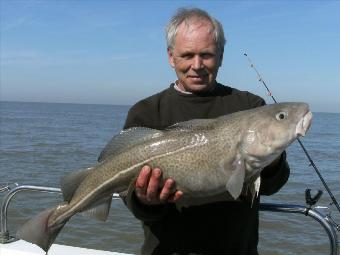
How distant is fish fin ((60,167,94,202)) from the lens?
3434 mm

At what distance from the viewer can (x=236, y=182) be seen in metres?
2.97

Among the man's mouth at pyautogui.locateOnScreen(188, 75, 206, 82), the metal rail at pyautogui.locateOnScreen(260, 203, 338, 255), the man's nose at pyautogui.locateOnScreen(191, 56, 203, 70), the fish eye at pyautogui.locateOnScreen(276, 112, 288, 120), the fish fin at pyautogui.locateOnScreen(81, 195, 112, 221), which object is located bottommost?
the metal rail at pyautogui.locateOnScreen(260, 203, 338, 255)

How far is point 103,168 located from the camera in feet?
11.0

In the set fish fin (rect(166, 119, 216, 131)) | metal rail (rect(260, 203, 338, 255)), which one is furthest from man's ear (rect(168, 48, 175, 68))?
metal rail (rect(260, 203, 338, 255))

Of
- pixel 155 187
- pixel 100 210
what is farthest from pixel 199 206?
pixel 100 210

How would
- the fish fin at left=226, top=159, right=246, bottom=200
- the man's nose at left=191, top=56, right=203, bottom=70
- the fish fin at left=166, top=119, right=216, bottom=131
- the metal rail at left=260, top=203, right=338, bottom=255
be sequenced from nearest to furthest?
the fish fin at left=226, top=159, right=246, bottom=200 < the fish fin at left=166, top=119, right=216, bottom=131 < the man's nose at left=191, top=56, right=203, bottom=70 < the metal rail at left=260, top=203, right=338, bottom=255

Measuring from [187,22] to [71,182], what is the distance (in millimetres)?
1367

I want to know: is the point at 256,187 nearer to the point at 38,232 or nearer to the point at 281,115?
the point at 281,115

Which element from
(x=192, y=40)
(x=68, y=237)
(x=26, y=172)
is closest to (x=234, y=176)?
(x=192, y=40)

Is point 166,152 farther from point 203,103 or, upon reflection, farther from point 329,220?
point 329,220

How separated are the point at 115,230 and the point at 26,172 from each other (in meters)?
9.17

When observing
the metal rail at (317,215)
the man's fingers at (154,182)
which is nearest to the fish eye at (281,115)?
the man's fingers at (154,182)

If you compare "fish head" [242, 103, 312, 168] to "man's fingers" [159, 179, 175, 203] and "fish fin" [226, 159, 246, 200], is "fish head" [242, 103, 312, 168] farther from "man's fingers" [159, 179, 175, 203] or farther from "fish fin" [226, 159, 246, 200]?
"man's fingers" [159, 179, 175, 203]

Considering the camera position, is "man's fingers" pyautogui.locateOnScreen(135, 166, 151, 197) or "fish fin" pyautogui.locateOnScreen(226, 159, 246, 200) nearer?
"fish fin" pyautogui.locateOnScreen(226, 159, 246, 200)
